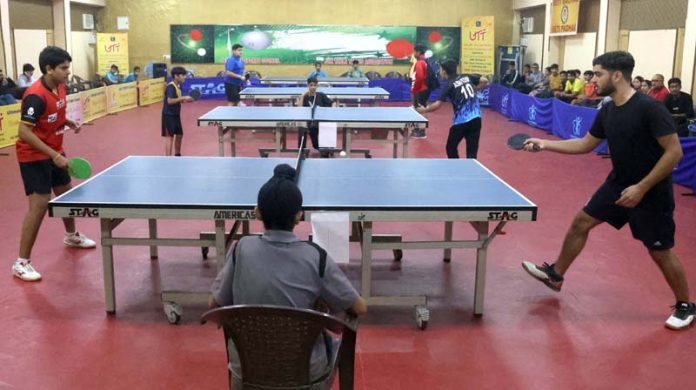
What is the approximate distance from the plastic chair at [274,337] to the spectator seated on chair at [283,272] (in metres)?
0.11

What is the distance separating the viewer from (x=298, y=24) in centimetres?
2216

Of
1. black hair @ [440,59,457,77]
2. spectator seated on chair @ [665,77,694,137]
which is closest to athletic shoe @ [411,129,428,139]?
spectator seated on chair @ [665,77,694,137]

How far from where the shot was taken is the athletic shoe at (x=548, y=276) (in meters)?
4.88

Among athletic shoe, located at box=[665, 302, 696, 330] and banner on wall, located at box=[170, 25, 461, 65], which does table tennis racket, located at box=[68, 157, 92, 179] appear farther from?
banner on wall, located at box=[170, 25, 461, 65]

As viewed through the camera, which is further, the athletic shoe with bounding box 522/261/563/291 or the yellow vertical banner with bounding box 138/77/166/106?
the yellow vertical banner with bounding box 138/77/166/106

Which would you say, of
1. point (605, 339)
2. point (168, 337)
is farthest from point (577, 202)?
point (168, 337)

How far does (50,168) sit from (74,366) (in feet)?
5.94

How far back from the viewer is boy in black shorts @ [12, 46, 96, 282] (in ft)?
15.6

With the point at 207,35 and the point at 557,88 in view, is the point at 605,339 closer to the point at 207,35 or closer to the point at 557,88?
the point at 557,88

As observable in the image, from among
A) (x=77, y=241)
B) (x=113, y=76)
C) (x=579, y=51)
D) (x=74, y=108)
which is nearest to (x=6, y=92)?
(x=74, y=108)

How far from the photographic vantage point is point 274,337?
2285 millimetres

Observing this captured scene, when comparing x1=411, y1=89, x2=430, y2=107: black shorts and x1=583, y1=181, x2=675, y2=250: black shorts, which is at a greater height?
x1=411, y1=89, x2=430, y2=107: black shorts

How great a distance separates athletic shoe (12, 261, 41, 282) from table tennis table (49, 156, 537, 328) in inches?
34.2

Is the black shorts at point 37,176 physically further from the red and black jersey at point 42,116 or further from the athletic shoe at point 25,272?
the athletic shoe at point 25,272
